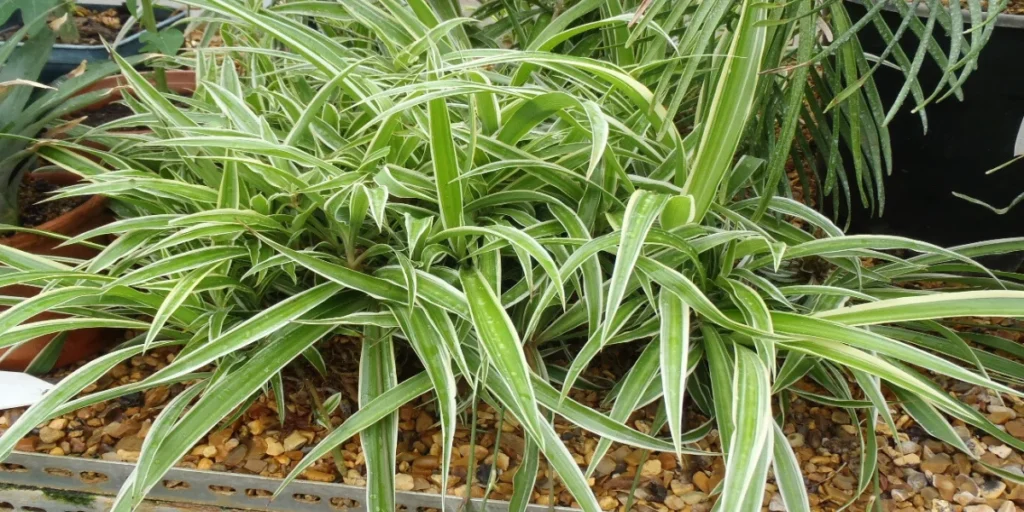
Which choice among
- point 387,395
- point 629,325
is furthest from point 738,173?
point 387,395

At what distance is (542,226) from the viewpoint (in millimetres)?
761

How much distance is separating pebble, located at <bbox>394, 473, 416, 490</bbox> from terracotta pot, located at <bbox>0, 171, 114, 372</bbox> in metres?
0.52

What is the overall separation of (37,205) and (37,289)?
0.18 metres

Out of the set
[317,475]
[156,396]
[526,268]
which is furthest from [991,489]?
[156,396]

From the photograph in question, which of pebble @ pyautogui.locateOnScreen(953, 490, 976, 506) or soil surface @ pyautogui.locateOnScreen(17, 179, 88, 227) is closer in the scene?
pebble @ pyautogui.locateOnScreen(953, 490, 976, 506)

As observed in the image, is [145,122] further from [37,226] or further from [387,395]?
[387,395]

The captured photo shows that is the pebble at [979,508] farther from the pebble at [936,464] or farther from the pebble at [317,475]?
the pebble at [317,475]

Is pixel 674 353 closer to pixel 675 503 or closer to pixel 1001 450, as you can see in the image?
pixel 675 503

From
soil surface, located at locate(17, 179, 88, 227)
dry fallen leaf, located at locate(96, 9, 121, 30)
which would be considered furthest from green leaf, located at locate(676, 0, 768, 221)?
dry fallen leaf, located at locate(96, 9, 121, 30)

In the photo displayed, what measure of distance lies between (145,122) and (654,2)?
0.73 metres

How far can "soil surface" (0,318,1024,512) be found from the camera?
77cm

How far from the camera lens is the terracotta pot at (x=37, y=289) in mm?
924

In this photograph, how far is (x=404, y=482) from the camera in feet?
2.50

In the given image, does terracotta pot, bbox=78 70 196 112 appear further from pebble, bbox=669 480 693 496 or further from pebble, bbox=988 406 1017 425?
pebble, bbox=988 406 1017 425
